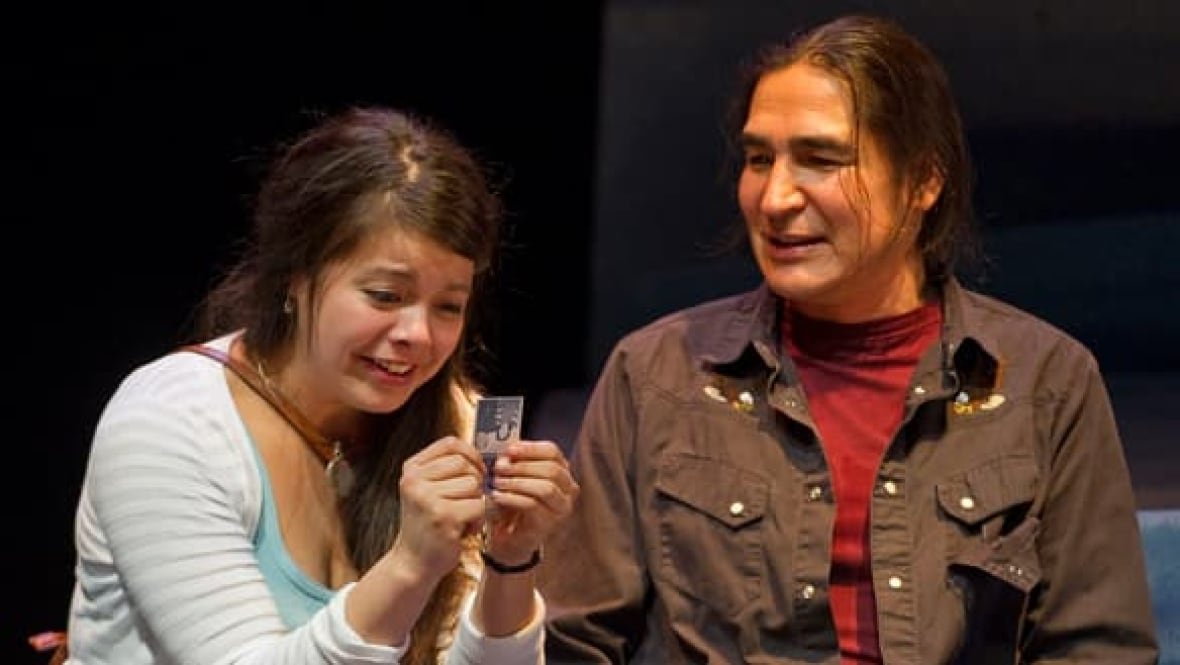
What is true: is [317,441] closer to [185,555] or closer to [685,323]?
[185,555]

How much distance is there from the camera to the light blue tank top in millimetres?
2141

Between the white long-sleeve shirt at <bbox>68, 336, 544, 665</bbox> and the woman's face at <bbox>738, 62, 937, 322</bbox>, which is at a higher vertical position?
the woman's face at <bbox>738, 62, 937, 322</bbox>

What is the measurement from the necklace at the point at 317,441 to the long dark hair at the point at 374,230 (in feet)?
0.05

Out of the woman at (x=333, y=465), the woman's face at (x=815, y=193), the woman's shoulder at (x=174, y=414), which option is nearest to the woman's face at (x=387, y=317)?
the woman at (x=333, y=465)

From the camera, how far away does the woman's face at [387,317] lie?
2.12 metres

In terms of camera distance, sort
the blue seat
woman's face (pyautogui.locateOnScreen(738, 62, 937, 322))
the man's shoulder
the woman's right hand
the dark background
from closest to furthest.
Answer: the woman's right hand, woman's face (pyautogui.locateOnScreen(738, 62, 937, 322)), the man's shoulder, the blue seat, the dark background

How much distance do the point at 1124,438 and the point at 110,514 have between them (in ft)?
5.26

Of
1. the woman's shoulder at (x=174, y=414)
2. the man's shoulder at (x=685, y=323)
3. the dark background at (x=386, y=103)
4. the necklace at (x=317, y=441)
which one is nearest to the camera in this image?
the woman's shoulder at (x=174, y=414)

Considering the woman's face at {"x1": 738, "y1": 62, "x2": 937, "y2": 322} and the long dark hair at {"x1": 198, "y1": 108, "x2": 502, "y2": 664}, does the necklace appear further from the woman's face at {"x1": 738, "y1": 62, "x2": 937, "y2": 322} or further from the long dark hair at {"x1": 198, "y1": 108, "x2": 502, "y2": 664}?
the woman's face at {"x1": 738, "y1": 62, "x2": 937, "y2": 322}

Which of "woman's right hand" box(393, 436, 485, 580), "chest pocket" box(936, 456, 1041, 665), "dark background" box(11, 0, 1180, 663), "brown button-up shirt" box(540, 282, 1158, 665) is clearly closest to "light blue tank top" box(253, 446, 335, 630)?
"woman's right hand" box(393, 436, 485, 580)

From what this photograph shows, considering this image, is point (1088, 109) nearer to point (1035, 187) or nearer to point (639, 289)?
point (1035, 187)

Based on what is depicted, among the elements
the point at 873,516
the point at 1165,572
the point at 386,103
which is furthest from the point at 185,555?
the point at 386,103

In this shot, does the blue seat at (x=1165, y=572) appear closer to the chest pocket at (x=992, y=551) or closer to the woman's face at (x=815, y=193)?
the chest pocket at (x=992, y=551)

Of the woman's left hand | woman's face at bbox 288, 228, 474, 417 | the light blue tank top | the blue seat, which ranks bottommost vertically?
the blue seat
